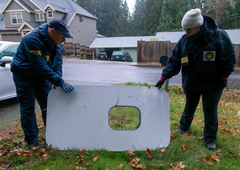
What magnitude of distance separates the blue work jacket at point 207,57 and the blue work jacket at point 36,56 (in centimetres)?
181

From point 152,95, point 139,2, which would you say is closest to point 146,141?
point 152,95

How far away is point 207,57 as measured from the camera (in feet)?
7.57

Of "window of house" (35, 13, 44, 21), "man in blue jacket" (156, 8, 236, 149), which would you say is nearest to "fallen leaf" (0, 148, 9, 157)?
"man in blue jacket" (156, 8, 236, 149)

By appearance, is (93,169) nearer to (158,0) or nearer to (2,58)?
(2,58)

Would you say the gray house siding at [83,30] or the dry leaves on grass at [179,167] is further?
the gray house siding at [83,30]

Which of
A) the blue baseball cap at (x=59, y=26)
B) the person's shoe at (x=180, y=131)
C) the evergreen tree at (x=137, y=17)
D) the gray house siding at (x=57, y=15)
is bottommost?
the person's shoe at (x=180, y=131)

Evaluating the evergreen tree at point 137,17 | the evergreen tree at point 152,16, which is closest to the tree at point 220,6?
the evergreen tree at point 152,16

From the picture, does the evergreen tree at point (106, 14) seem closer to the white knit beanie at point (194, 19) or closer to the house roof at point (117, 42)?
the house roof at point (117, 42)

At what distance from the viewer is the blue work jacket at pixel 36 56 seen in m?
2.21

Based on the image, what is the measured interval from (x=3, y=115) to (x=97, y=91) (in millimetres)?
2900

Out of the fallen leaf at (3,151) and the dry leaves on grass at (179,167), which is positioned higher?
the fallen leaf at (3,151)

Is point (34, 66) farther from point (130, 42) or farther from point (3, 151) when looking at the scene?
point (130, 42)

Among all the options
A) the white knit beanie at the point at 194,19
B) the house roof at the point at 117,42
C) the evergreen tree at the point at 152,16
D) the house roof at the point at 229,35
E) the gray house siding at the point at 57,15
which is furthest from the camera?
the evergreen tree at the point at 152,16

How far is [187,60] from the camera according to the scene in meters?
2.44
